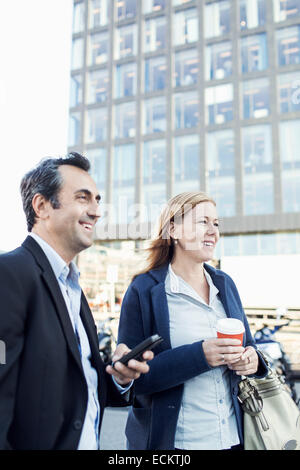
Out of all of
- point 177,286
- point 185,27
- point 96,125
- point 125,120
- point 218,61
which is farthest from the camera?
point 96,125

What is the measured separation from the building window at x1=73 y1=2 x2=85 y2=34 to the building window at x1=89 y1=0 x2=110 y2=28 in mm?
586

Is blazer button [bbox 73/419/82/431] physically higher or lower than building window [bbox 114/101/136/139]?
lower

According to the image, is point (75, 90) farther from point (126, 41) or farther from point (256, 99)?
point (256, 99)

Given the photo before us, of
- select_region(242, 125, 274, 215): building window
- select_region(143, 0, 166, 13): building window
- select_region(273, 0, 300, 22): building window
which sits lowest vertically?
select_region(242, 125, 274, 215): building window

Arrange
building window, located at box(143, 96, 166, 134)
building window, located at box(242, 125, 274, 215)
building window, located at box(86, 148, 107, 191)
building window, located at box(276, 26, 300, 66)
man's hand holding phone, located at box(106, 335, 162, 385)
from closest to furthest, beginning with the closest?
man's hand holding phone, located at box(106, 335, 162, 385) < building window, located at box(242, 125, 274, 215) < building window, located at box(276, 26, 300, 66) < building window, located at box(143, 96, 166, 134) < building window, located at box(86, 148, 107, 191)

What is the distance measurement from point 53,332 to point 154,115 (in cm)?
1937

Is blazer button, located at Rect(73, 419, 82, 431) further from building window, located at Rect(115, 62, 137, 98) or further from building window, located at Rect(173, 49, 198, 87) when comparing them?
building window, located at Rect(115, 62, 137, 98)

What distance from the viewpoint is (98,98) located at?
20906 mm

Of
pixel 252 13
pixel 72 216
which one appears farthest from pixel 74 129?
pixel 72 216

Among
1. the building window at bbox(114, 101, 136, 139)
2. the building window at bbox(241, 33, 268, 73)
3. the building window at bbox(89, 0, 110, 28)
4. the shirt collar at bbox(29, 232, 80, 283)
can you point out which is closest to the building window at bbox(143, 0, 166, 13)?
the building window at bbox(89, 0, 110, 28)

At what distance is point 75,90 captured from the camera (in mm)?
21438

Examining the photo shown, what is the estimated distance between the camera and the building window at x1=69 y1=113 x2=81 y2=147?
811 inches

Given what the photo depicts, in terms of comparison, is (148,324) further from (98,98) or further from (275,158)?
(98,98)

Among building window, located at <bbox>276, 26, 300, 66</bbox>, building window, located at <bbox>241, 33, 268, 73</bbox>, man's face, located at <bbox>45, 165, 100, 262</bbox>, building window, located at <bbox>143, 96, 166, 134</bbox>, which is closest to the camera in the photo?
man's face, located at <bbox>45, 165, 100, 262</bbox>
